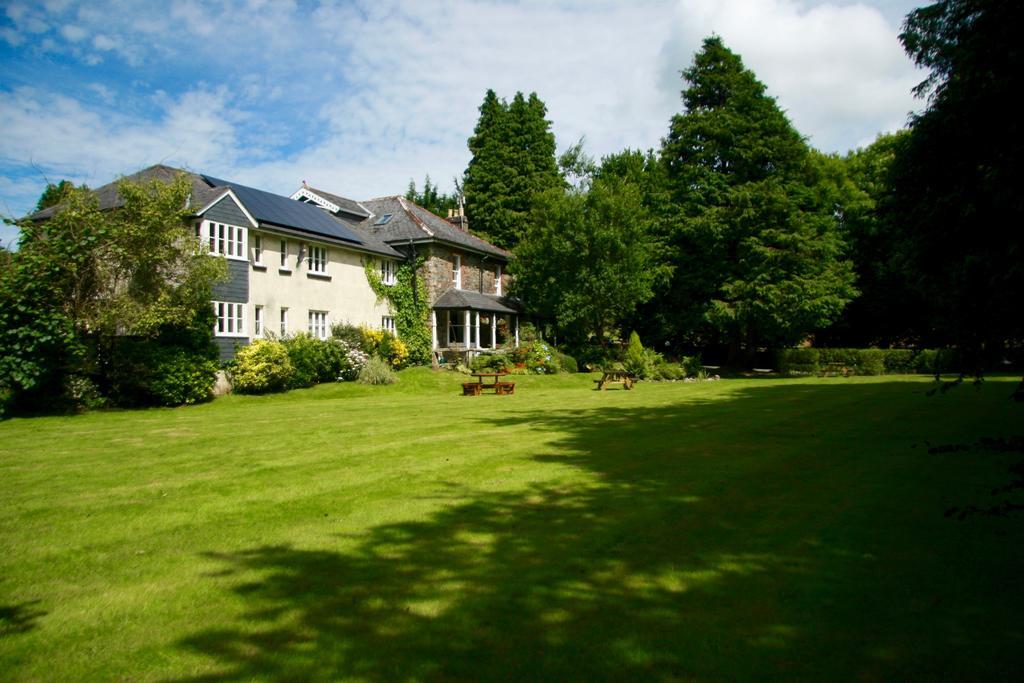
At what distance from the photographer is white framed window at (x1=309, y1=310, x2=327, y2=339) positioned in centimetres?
2962

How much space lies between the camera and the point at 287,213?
29828 mm

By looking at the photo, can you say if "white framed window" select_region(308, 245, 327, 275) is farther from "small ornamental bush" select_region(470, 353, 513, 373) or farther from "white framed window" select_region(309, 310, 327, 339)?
"small ornamental bush" select_region(470, 353, 513, 373)

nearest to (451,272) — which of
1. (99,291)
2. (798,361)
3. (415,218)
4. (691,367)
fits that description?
(415,218)

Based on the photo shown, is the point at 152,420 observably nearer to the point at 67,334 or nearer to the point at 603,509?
the point at 67,334

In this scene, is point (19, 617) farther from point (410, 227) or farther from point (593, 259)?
point (593, 259)

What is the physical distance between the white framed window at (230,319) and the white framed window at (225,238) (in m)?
1.97

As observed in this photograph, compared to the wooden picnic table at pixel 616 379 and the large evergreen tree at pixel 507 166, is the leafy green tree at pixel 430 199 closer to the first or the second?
the large evergreen tree at pixel 507 166

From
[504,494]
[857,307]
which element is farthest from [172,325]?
[857,307]

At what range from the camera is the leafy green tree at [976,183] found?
4832mm

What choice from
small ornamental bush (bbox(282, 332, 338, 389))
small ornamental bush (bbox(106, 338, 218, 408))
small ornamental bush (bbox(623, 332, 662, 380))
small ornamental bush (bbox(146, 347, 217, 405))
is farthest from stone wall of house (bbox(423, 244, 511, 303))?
small ornamental bush (bbox(106, 338, 218, 408))

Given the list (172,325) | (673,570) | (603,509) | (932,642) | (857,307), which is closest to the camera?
(932,642)

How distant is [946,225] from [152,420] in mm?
17742

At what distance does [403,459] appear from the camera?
9.80 m

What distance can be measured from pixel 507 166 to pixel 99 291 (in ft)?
128
